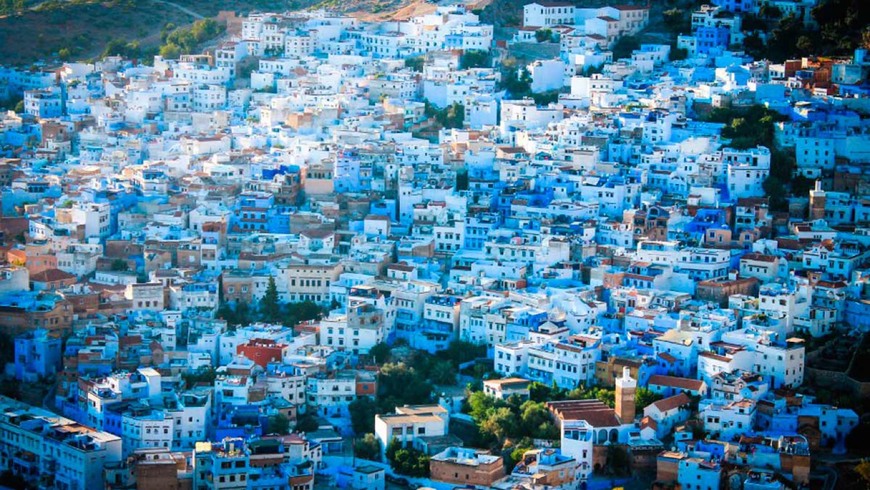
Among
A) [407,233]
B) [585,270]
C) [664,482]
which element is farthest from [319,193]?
[664,482]

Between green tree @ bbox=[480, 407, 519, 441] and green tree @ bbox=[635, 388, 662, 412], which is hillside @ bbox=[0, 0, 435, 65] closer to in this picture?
green tree @ bbox=[635, 388, 662, 412]

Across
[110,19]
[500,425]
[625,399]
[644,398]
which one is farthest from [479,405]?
[110,19]

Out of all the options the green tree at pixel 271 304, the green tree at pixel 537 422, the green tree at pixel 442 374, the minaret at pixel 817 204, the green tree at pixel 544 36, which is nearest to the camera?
the green tree at pixel 537 422

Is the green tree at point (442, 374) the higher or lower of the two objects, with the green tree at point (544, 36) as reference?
lower

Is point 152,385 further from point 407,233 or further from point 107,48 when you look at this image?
point 107,48

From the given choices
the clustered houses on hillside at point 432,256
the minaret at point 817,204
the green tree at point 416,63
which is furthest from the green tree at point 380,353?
the green tree at point 416,63

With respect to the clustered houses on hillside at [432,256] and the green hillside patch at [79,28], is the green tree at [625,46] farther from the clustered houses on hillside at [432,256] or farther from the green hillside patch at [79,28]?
the green hillside patch at [79,28]
